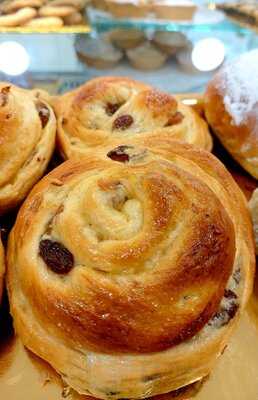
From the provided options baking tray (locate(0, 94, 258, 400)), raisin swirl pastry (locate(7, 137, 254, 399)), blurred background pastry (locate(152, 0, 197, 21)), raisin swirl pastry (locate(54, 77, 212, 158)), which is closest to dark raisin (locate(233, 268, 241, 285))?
raisin swirl pastry (locate(7, 137, 254, 399))

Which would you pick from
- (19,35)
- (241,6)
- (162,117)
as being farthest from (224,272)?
(241,6)

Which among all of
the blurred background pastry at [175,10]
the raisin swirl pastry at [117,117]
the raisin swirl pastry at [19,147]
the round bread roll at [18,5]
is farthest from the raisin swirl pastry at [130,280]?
the round bread roll at [18,5]

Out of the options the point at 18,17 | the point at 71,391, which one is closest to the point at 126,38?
the point at 18,17

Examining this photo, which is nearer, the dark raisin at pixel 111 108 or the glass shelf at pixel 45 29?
the dark raisin at pixel 111 108

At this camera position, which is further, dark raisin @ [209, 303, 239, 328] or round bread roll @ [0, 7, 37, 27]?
round bread roll @ [0, 7, 37, 27]

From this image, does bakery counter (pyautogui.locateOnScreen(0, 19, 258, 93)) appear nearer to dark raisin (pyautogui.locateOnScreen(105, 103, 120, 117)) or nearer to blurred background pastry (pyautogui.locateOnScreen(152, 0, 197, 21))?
blurred background pastry (pyautogui.locateOnScreen(152, 0, 197, 21))

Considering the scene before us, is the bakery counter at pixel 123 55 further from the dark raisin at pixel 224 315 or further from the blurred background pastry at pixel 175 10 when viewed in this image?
the dark raisin at pixel 224 315
